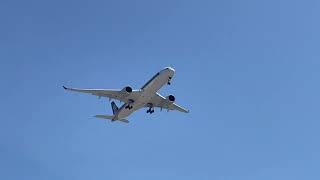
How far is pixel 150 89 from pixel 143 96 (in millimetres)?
2639

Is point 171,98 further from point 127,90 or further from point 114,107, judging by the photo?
point 114,107

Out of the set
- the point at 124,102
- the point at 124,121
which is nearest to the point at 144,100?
the point at 124,102

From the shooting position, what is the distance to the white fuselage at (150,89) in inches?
6230

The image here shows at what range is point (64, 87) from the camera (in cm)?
15738

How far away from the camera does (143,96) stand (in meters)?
162

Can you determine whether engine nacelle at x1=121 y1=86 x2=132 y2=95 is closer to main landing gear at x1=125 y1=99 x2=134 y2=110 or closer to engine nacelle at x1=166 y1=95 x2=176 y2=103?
main landing gear at x1=125 y1=99 x2=134 y2=110

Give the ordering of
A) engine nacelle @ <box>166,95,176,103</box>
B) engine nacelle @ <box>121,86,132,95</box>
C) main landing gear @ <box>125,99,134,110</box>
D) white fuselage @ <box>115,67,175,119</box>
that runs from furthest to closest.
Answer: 1. engine nacelle @ <box>166,95,176,103</box>
2. main landing gear @ <box>125,99,134,110</box>
3. engine nacelle @ <box>121,86,132,95</box>
4. white fuselage @ <box>115,67,175,119</box>

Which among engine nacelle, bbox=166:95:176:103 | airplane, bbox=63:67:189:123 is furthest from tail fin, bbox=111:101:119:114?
engine nacelle, bbox=166:95:176:103

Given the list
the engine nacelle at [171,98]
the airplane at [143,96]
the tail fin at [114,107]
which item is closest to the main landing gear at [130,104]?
the airplane at [143,96]

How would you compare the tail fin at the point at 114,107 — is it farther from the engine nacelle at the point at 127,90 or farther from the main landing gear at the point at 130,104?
the engine nacelle at the point at 127,90

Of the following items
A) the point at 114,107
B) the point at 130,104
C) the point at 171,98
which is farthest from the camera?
the point at 114,107

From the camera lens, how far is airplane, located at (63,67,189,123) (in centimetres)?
15888

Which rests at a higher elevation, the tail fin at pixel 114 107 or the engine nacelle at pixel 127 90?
the tail fin at pixel 114 107

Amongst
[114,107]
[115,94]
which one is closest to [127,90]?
[115,94]
